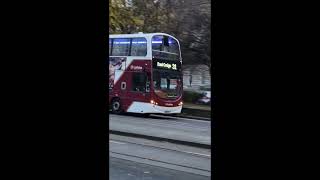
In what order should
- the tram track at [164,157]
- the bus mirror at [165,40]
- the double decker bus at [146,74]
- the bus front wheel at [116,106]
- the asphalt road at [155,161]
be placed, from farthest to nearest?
1. the bus front wheel at [116,106]
2. the bus mirror at [165,40]
3. the double decker bus at [146,74]
4. the tram track at [164,157]
5. the asphalt road at [155,161]

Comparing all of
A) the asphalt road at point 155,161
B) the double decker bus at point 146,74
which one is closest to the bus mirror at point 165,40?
the double decker bus at point 146,74

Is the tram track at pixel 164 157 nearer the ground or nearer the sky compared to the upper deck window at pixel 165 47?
nearer the ground

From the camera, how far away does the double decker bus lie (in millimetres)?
22219

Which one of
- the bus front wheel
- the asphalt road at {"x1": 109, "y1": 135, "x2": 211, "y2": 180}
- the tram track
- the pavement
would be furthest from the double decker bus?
the pavement

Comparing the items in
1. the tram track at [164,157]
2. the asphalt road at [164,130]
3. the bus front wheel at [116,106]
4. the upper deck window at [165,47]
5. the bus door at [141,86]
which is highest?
the upper deck window at [165,47]

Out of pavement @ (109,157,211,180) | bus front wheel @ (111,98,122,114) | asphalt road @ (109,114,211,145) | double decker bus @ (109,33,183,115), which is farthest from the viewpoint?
bus front wheel @ (111,98,122,114)

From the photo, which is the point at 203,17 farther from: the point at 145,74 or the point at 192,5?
the point at 145,74

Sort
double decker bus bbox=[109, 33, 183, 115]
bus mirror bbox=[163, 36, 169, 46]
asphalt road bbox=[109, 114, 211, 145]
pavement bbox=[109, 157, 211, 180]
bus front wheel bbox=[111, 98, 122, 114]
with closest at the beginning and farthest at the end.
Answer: pavement bbox=[109, 157, 211, 180], asphalt road bbox=[109, 114, 211, 145], double decker bus bbox=[109, 33, 183, 115], bus mirror bbox=[163, 36, 169, 46], bus front wheel bbox=[111, 98, 122, 114]

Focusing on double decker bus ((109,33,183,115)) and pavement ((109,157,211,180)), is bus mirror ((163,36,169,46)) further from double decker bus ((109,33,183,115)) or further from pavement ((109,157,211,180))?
pavement ((109,157,211,180))

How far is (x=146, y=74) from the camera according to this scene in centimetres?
2222

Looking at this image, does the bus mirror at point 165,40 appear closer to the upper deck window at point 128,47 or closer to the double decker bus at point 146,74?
the double decker bus at point 146,74

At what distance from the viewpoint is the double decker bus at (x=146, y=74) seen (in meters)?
22.2

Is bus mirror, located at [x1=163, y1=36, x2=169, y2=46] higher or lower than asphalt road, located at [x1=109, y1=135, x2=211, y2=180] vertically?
higher
